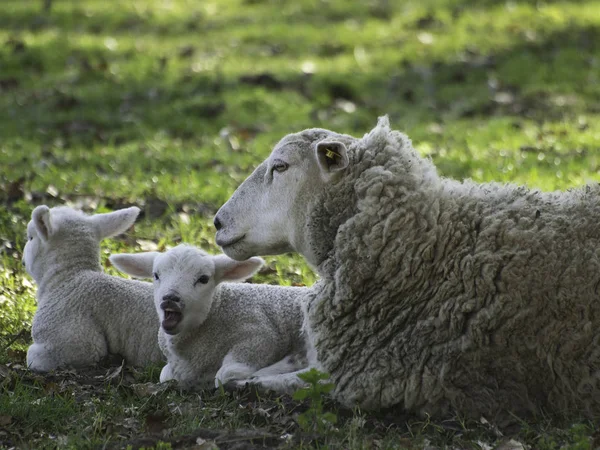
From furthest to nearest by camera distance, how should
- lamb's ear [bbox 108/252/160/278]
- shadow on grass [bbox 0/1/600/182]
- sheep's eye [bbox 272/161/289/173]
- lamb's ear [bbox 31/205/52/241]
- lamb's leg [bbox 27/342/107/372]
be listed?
shadow on grass [bbox 0/1/600/182] → lamb's ear [bbox 31/205/52/241] → lamb's ear [bbox 108/252/160/278] → lamb's leg [bbox 27/342/107/372] → sheep's eye [bbox 272/161/289/173]

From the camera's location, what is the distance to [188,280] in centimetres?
546

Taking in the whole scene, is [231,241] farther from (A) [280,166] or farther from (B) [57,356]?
(B) [57,356]

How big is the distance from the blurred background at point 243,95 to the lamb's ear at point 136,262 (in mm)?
817

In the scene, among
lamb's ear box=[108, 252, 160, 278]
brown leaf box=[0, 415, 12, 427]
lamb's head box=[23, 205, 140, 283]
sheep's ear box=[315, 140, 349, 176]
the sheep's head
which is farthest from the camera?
lamb's head box=[23, 205, 140, 283]

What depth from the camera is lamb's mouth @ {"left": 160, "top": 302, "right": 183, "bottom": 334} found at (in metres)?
5.33

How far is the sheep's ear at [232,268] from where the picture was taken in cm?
561

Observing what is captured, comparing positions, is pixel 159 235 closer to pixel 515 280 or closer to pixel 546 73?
pixel 515 280

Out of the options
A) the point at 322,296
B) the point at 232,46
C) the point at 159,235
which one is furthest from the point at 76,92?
the point at 322,296

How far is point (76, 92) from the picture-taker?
1275 cm

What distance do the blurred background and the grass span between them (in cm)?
3

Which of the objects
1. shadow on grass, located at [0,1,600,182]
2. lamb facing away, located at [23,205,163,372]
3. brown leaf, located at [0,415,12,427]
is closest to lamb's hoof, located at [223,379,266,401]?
lamb facing away, located at [23,205,163,372]

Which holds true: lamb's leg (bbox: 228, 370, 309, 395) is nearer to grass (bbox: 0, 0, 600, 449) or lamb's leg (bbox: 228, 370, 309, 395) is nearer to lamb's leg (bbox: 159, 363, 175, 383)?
grass (bbox: 0, 0, 600, 449)

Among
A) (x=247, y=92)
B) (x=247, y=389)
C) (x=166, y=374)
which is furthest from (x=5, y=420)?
(x=247, y=92)

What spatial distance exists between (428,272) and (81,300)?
2.28 meters
